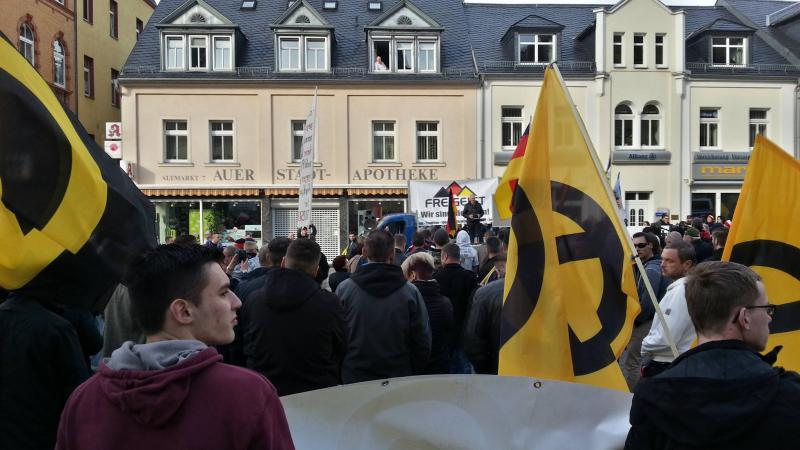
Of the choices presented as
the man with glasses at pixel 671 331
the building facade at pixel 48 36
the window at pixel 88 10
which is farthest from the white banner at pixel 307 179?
the window at pixel 88 10

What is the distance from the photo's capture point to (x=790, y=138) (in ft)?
84.8

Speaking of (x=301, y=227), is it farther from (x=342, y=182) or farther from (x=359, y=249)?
(x=342, y=182)

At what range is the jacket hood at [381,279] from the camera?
4.52 meters

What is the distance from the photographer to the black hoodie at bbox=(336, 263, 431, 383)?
14.6ft

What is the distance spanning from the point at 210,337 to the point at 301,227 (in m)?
7.60

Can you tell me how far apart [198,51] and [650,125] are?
17662 millimetres

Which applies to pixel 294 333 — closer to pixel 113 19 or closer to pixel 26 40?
pixel 26 40

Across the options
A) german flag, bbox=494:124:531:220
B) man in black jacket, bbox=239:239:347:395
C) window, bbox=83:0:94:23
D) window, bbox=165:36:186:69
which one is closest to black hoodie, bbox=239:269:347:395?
man in black jacket, bbox=239:239:347:395

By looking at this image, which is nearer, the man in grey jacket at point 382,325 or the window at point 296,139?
the man in grey jacket at point 382,325

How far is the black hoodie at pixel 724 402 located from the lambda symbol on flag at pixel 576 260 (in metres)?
1.18

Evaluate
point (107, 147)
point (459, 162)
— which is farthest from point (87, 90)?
point (459, 162)

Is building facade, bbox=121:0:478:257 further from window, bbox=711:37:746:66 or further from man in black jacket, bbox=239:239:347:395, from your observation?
man in black jacket, bbox=239:239:347:395

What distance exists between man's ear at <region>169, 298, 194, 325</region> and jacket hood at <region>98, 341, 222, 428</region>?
0.36 ft

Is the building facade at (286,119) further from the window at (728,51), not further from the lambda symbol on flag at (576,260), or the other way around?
the lambda symbol on flag at (576,260)
